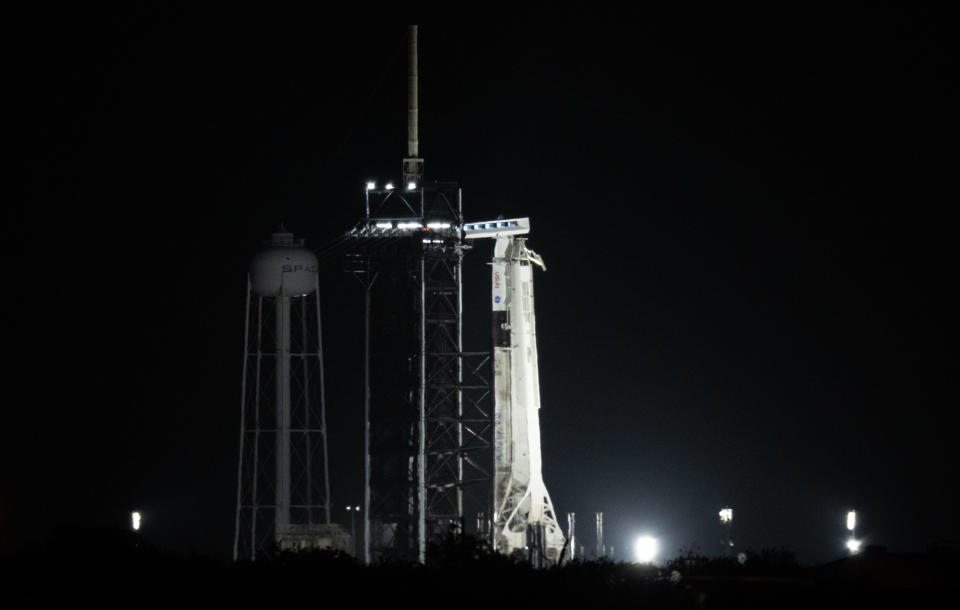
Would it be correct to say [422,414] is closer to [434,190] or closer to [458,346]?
[458,346]

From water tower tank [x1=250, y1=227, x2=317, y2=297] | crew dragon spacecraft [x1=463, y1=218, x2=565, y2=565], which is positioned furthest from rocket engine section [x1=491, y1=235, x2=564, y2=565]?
water tower tank [x1=250, y1=227, x2=317, y2=297]

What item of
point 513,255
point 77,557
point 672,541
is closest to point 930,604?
point 77,557

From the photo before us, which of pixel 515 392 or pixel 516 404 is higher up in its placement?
pixel 515 392

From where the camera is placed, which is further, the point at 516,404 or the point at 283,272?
the point at 516,404

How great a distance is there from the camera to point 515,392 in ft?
296

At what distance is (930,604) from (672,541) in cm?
9385

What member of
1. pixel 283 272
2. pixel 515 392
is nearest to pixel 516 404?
pixel 515 392

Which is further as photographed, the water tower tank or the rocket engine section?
the rocket engine section

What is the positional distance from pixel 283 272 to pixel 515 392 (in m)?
15.6

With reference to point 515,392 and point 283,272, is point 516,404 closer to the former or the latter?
point 515,392

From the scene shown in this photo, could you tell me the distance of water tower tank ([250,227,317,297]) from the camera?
267 feet

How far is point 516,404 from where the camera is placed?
295ft

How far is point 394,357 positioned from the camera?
87062mm

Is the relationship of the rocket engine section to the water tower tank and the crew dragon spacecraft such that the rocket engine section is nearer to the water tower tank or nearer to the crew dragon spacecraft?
the crew dragon spacecraft
